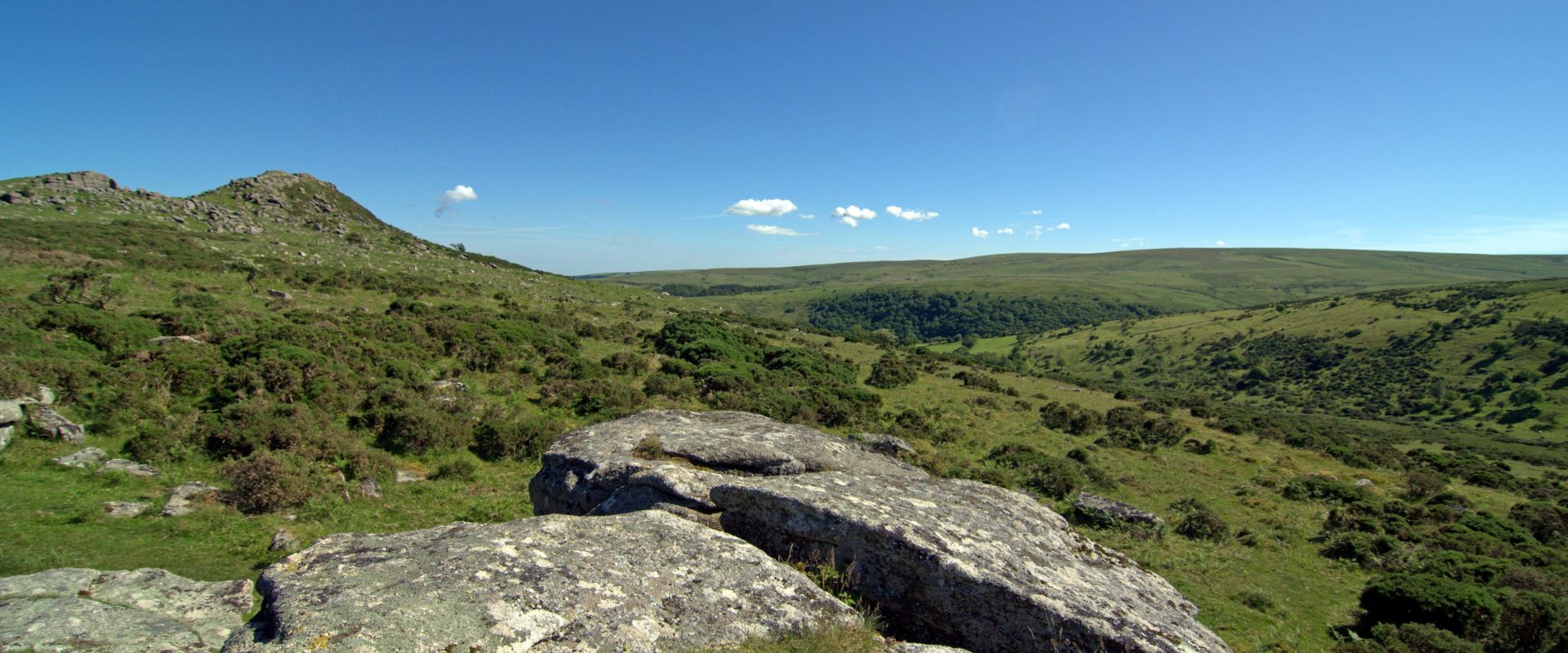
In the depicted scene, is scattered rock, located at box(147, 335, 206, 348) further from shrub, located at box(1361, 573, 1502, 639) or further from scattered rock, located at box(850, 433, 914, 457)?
shrub, located at box(1361, 573, 1502, 639)

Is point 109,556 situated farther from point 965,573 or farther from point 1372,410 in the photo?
point 1372,410

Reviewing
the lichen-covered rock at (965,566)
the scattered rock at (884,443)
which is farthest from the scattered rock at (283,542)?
the scattered rock at (884,443)

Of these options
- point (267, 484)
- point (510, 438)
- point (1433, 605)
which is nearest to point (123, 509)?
point (267, 484)

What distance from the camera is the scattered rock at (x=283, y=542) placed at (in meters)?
9.86

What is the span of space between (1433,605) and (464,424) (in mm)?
23604

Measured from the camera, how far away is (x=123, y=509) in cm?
1038

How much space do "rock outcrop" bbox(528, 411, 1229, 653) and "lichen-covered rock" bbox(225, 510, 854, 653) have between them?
28.6 inches

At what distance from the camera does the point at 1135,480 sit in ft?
75.2

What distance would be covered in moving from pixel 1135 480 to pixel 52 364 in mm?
33410

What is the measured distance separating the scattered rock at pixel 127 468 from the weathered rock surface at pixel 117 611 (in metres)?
7.85

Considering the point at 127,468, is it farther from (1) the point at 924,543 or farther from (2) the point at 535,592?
(1) the point at 924,543

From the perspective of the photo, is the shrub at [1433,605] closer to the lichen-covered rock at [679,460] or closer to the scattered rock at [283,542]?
the lichen-covered rock at [679,460]

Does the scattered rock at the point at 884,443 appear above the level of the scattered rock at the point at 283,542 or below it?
below

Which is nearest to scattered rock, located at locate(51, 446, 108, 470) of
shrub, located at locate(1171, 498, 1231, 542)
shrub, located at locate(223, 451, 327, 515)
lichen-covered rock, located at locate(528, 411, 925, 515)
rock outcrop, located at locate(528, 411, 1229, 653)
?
shrub, located at locate(223, 451, 327, 515)
